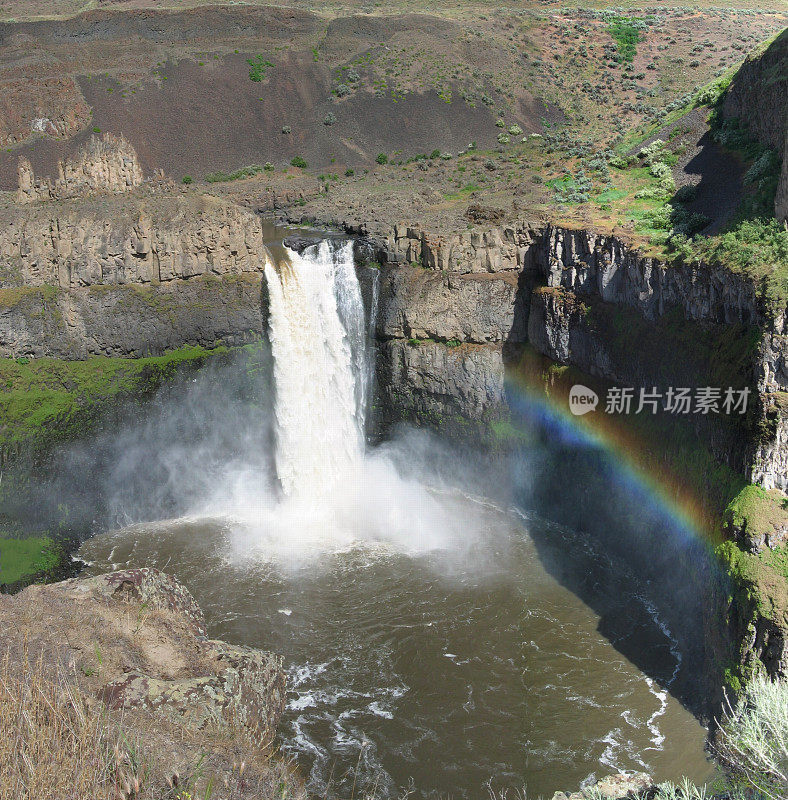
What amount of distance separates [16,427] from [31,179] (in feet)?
52.1

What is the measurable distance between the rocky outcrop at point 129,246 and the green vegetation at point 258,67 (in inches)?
1524

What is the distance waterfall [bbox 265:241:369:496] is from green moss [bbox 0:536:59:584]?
10.8 meters

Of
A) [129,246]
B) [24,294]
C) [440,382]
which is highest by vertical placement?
[129,246]

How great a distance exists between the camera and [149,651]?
21.6 metres

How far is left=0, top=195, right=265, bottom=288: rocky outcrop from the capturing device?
3638 cm

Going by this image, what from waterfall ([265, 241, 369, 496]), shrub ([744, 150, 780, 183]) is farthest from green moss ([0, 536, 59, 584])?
shrub ([744, 150, 780, 183])

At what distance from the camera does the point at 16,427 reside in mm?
34656

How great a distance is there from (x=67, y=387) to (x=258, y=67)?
48809mm

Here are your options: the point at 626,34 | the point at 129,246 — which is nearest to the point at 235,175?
the point at 129,246

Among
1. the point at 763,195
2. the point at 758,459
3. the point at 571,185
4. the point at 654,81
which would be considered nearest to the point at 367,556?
the point at 758,459

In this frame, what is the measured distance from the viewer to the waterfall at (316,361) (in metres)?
37.6

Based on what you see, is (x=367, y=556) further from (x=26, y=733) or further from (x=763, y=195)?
(x=763, y=195)

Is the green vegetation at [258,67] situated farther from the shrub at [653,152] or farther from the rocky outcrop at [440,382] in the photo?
the rocky outcrop at [440,382]

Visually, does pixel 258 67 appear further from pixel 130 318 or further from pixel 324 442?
pixel 324 442
